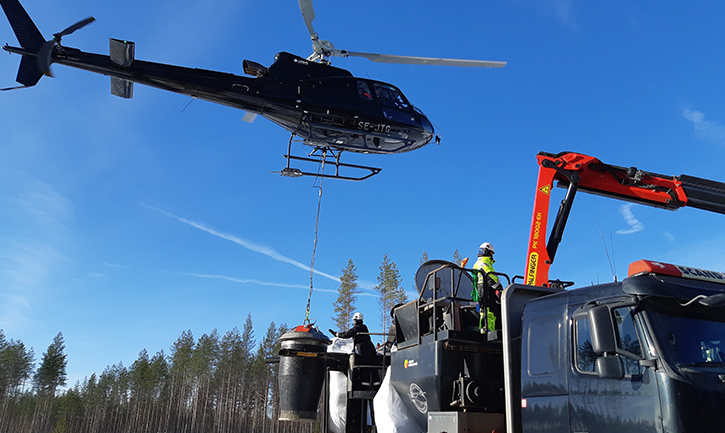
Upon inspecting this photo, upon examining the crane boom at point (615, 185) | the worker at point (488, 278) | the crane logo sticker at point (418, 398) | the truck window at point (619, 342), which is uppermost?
the crane boom at point (615, 185)

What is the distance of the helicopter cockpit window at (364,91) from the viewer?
15875mm

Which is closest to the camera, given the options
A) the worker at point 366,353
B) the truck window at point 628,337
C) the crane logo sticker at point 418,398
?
the truck window at point 628,337

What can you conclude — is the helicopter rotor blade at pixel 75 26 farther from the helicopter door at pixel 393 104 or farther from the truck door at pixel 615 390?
the truck door at pixel 615 390

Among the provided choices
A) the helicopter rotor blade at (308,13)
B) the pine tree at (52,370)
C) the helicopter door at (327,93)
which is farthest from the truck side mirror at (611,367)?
the pine tree at (52,370)

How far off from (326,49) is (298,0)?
1.93 meters

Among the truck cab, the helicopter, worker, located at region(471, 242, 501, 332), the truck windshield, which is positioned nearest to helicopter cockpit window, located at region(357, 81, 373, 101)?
the helicopter

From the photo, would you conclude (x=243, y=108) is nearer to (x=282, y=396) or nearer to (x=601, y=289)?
(x=282, y=396)

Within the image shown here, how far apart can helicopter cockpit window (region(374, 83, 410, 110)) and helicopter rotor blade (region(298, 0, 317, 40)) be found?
2776 mm

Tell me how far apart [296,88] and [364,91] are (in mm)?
2069

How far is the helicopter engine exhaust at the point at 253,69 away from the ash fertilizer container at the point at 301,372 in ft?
30.7

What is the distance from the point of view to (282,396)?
26.6 feet

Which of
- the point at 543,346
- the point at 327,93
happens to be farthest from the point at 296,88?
the point at 543,346

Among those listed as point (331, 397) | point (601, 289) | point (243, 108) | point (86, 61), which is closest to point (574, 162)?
point (601, 289)

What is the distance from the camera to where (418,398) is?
6117 millimetres
